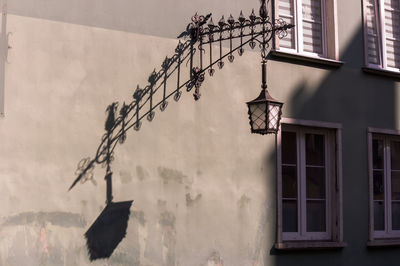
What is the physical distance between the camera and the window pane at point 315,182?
37.8 feet

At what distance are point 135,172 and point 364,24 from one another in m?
5.06

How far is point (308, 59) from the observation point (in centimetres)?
1150

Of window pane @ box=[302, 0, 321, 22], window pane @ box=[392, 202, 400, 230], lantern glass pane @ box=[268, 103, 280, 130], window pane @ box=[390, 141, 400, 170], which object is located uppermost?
window pane @ box=[302, 0, 321, 22]

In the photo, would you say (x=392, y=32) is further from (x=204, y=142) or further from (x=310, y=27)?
(x=204, y=142)

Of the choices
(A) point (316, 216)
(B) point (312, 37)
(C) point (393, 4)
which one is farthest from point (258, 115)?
(C) point (393, 4)

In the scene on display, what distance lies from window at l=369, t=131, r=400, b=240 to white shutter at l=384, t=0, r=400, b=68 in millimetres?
1310

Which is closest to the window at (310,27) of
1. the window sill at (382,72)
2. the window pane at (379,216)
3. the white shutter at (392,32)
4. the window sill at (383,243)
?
the window sill at (382,72)

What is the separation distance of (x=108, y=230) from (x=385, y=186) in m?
5.26

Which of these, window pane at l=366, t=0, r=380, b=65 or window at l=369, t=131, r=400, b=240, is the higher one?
window pane at l=366, t=0, r=380, b=65

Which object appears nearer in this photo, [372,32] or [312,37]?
[312,37]

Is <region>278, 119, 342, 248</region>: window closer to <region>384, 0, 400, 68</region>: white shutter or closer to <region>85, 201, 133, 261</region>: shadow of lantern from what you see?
<region>384, 0, 400, 68</region>: white shutter

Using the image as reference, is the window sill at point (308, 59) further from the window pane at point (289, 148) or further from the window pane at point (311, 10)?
the window pane at point (289, 148)

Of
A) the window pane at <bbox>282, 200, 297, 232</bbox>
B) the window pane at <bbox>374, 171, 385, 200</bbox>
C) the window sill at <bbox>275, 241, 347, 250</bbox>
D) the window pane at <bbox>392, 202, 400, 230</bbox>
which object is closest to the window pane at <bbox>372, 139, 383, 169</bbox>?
the window pane at <bbox>374, 171, 385, 200</bbox>

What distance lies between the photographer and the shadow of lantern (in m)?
9.01
